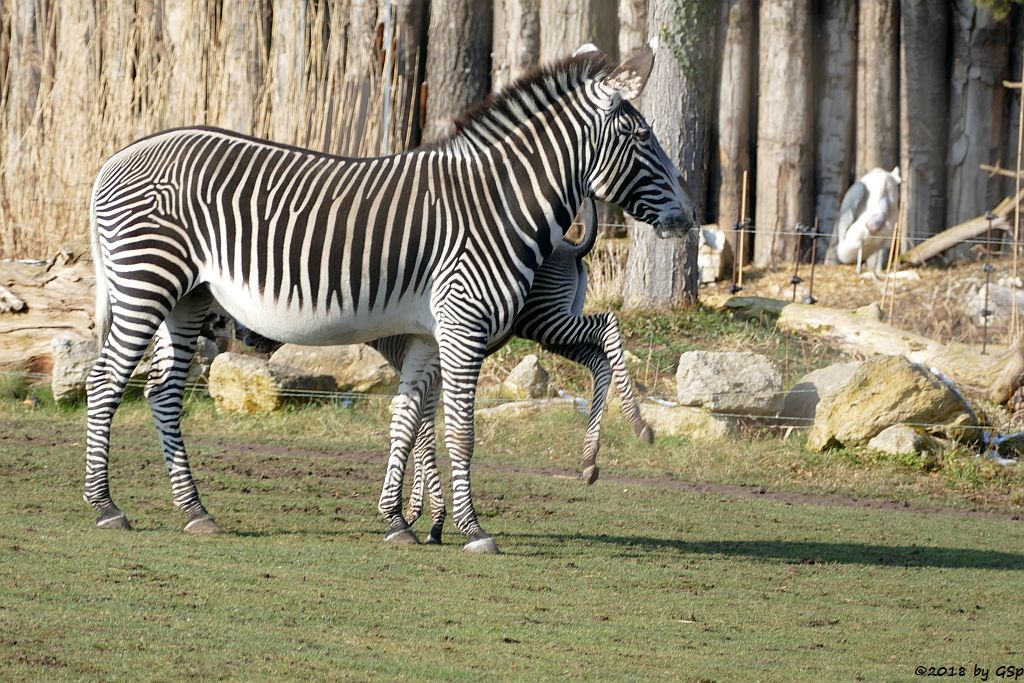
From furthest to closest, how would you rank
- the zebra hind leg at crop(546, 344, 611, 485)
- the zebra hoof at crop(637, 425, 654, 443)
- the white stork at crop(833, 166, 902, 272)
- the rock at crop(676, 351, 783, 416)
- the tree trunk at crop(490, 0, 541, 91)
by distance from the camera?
1. the white stork at crop(833, 166, 902, 272)
2. the tree trunk at crop(490, 0, 541, 91)
3. the rock at crop(676, 351, 783, 416)
4. the zebra hoof at crop(637, 425, 654, 443)
5. the zebra hind leg at crop(546, 344, 611, 485)

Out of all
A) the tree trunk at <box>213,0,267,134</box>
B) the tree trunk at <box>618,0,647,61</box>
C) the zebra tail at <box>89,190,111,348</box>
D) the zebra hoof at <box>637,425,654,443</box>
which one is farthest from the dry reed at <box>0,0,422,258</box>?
the zebra hoof at <box>637,425,654,443</box>

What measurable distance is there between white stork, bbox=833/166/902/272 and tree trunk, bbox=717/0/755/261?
4.35ft

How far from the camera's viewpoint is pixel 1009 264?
16422 mm

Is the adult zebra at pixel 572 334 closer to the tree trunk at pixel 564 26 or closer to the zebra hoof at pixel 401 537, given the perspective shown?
the zebra hoof at pixel 401 537

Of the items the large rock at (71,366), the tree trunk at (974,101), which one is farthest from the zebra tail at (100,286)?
the tree trunk at (974,101)

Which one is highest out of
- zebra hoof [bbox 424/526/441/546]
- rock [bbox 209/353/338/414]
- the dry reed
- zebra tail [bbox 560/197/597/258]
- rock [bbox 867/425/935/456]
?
the dry reed

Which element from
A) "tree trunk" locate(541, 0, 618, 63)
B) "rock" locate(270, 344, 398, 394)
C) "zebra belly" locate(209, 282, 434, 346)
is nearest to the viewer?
"zebra belly" locate(209, 282, 434, 346)

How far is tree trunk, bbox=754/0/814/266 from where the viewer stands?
54.6ft

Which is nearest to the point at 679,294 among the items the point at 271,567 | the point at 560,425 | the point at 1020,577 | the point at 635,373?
the point at 635,373

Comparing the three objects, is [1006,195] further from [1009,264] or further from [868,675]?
[868,675]

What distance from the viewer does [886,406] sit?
434 inches

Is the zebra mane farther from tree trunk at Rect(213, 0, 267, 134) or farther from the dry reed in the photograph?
tree trunk at Rect(213, 0, 267, 134)

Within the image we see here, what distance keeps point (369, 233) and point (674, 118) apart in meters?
8.03

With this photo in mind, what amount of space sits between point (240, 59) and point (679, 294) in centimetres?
593
